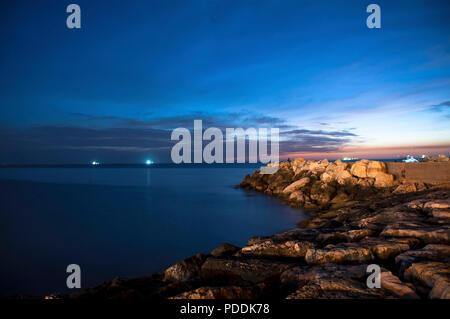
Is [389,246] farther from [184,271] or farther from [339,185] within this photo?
[339,185]

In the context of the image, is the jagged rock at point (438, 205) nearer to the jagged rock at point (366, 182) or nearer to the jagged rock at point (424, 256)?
the jagged rock at point (424, 256)

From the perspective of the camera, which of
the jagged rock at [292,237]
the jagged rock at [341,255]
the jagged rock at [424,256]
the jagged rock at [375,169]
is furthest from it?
the jagged rock at [375,169]

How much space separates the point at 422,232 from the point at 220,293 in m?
4.14

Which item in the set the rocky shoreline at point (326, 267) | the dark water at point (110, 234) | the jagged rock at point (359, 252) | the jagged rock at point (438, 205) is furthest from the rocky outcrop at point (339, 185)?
the jagged rock at point (359, 252)

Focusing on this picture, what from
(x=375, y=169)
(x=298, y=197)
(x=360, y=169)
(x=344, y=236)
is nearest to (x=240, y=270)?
(x=344, y=236)

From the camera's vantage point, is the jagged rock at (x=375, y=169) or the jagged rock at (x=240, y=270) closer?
the jagged rock at (x=240, y=270)

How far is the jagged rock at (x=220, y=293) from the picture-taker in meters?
3.34

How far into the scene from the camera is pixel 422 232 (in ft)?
15.8

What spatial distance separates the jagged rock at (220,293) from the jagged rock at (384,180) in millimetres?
15049

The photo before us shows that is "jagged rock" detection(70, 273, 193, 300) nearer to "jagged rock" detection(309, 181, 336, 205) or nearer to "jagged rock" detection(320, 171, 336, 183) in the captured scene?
"jagged rock" detection(309, 181, 336, 205)

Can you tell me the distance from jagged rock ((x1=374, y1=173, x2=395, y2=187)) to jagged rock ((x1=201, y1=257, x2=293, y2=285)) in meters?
13.9
